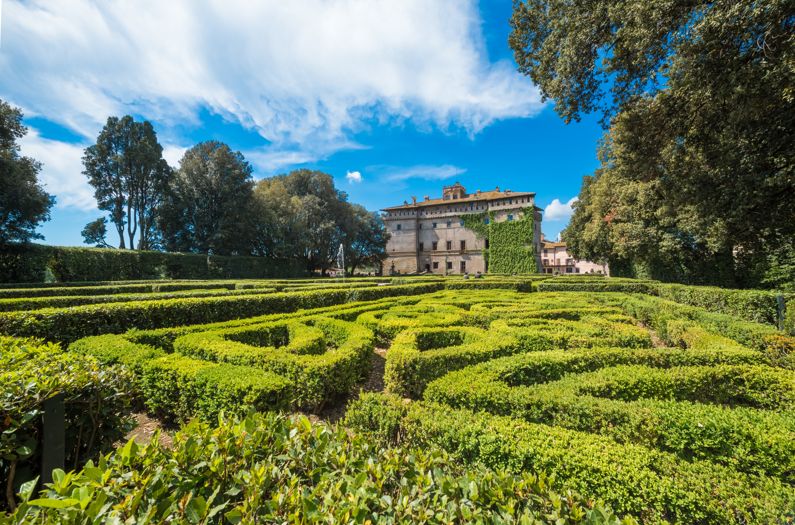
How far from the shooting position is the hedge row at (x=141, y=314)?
6.27 meters

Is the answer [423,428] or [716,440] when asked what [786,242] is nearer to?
[716,440]

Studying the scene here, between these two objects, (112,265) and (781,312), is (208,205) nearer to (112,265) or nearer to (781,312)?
(112,265)

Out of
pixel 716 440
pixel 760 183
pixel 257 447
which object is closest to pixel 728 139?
pixel 760 183

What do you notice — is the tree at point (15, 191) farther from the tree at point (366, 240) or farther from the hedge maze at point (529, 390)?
the tree at point (366, 240)

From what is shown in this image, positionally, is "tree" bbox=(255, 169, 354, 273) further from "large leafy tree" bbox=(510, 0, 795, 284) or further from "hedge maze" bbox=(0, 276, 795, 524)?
"large leafy tree" bbox=(510, 0, 795, 284)

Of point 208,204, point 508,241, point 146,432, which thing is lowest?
point 146,432

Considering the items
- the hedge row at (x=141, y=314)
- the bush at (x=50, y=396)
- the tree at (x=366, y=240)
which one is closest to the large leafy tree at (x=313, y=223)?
the tree at (x=366, y=240)

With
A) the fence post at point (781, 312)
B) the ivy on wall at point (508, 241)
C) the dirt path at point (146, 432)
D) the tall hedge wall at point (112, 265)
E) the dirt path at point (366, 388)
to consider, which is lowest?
the dirt path at point (146, 432)

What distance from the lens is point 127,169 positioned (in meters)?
28.0

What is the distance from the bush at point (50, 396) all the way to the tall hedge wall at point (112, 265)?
24541mm

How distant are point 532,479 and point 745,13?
28.4ft

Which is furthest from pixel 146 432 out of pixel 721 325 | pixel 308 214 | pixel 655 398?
pixel 308 214

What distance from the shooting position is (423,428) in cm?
295

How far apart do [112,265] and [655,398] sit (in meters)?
30.8
